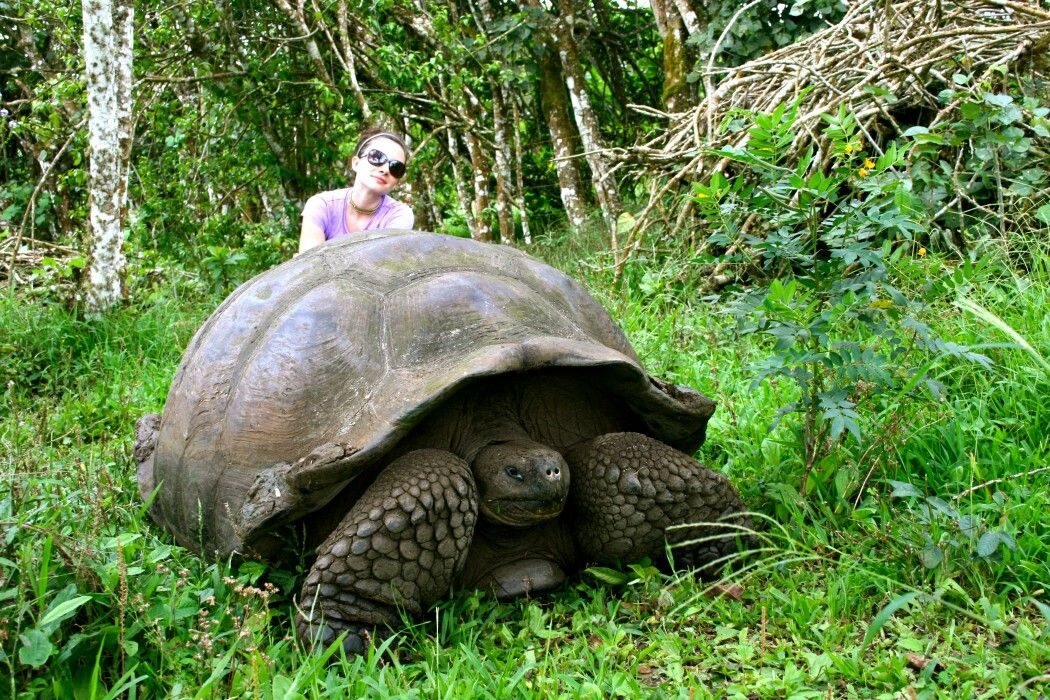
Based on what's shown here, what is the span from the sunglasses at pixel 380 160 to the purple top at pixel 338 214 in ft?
0.90

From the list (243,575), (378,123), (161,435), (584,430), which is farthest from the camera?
(378,123)

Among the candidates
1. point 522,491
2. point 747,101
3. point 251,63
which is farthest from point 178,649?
point 251,63

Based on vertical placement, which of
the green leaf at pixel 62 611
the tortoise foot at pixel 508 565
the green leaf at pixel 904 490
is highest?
the green leaf at pixel 62 611

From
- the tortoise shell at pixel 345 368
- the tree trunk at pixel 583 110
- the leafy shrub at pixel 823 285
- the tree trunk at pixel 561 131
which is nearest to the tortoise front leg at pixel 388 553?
the tortoise shell at pixel 345 368

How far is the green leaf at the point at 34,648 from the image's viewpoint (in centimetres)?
168

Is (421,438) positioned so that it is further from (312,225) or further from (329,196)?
(329,196)

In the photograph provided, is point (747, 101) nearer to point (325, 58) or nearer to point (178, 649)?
point (325, 58)

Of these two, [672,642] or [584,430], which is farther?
[584,430]

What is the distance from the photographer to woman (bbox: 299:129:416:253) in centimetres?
423

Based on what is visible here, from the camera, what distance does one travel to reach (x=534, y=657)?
1.96 meters

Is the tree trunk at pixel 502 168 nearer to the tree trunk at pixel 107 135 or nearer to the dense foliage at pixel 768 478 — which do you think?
the dense foliage at pixel 768 478

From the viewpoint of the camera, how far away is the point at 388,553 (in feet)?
6.58

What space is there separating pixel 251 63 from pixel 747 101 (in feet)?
11.7

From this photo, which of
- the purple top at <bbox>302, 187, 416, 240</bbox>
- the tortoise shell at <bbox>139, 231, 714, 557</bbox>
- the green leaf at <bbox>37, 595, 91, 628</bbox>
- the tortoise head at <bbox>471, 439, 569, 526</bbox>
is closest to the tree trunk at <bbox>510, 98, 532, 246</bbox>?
the purple top at <bbox>302, 187, 416, 240</bbox>
